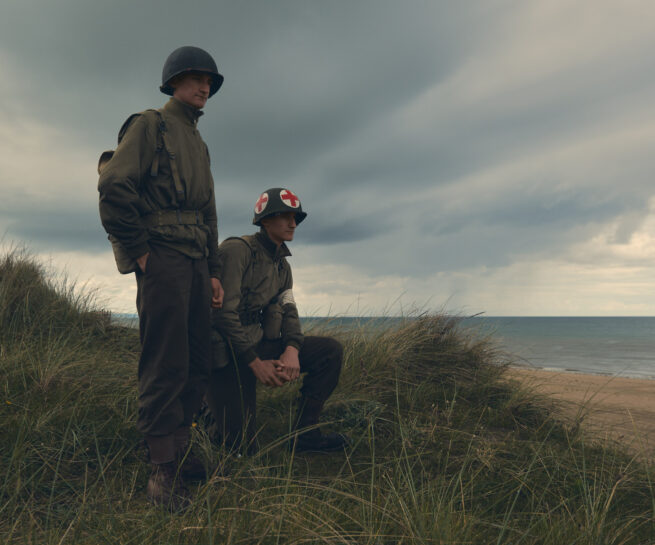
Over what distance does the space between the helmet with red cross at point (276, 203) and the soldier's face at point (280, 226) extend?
5 cm

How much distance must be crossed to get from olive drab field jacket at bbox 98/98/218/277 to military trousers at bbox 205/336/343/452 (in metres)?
0.93

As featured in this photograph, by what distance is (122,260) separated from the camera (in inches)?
99.4

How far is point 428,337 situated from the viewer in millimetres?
5582

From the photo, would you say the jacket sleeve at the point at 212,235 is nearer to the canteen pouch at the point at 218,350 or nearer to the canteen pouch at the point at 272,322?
the canteen pouch at the point at 218,350

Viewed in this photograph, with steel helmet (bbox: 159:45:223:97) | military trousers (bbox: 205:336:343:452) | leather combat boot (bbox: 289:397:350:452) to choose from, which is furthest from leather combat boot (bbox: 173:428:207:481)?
steel helmet (bbox: 159:45:223:97)

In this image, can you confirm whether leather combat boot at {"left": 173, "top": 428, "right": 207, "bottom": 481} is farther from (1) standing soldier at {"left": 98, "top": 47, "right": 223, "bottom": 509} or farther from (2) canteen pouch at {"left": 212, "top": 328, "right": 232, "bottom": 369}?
(2) canteen pouch at {"left": 212, "top": 328, "right": 232, "bottom": 369}

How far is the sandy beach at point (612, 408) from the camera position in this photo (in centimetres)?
416

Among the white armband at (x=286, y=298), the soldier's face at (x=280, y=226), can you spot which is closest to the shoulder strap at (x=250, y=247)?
the soldier's face at (x=280, y=226)

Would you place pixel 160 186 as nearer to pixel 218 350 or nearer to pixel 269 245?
pixel 269 245

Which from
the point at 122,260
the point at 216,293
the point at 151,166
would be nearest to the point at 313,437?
the point at 216,293

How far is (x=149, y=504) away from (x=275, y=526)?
0.90 metres

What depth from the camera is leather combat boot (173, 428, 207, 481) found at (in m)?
2.84

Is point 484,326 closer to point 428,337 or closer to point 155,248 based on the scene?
point 428,337

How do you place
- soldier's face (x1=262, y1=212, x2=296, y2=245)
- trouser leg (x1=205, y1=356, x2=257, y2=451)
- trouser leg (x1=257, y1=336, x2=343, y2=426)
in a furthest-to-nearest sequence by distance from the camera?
trouser leg (x1=257, y1=336, x2=343, y2=426) < soldier's face (x1=262, y1=212, x2=296, y2=245) < trouser leg (x1=205, y1=356, x2=257, y2=451)
